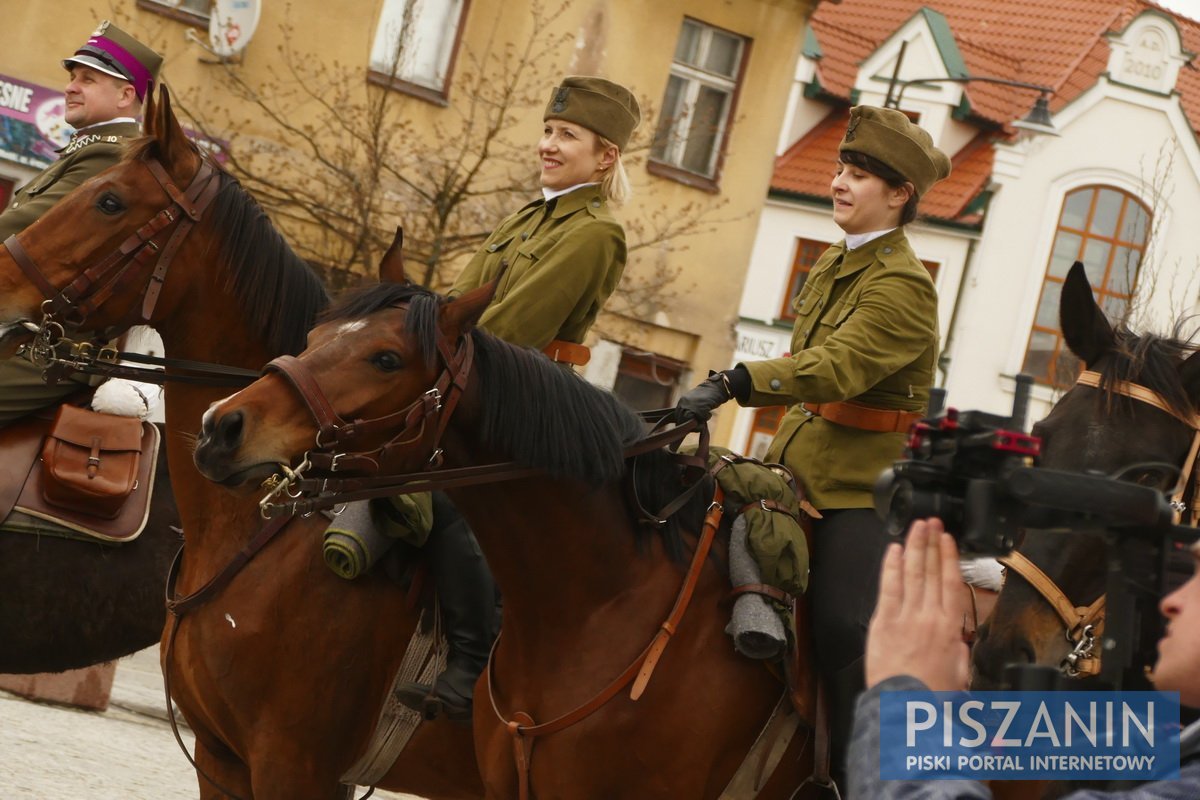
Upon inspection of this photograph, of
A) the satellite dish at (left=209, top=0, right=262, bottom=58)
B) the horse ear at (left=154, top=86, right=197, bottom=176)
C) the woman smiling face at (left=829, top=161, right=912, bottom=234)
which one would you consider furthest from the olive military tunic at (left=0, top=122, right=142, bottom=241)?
the satellite dish at (left=209, top=0, right=262, bottom=58)

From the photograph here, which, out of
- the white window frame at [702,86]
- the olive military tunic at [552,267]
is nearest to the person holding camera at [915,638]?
the olive military tunic at [552,267]

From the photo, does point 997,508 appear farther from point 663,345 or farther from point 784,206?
point 784,206

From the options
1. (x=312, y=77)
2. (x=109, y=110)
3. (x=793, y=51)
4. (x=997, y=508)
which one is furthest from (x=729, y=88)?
(x=997, y=508)

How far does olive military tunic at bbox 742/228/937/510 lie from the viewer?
4887 millimetres

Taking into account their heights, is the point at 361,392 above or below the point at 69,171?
below

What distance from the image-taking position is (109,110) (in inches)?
263

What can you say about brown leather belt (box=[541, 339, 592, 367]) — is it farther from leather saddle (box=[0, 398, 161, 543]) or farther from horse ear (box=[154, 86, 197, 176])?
leather saddle (box=[0, 398, 161, 543])

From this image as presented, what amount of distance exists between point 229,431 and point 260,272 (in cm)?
159

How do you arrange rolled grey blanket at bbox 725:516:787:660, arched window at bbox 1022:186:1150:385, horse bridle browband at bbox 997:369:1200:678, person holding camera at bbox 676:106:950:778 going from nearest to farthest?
horse bridle browband at bbox 997:369:1200:678 → rolled grey blanket at bbox 725:516:787:660 → person holding camera at bbox 676:106:950:778 → arched window at bbox 1022:186:1150:385

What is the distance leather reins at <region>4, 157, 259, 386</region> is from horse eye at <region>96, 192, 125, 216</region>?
10cm

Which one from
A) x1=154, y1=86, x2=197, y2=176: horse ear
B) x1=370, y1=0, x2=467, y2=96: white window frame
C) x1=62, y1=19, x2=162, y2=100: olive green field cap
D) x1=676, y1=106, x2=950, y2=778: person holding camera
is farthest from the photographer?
x1=370, y1=0, x2=467, y2=96: white window frame

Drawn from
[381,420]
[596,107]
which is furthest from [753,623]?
[596,107]

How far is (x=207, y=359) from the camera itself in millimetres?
5645

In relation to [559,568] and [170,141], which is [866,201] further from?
[170,141]
